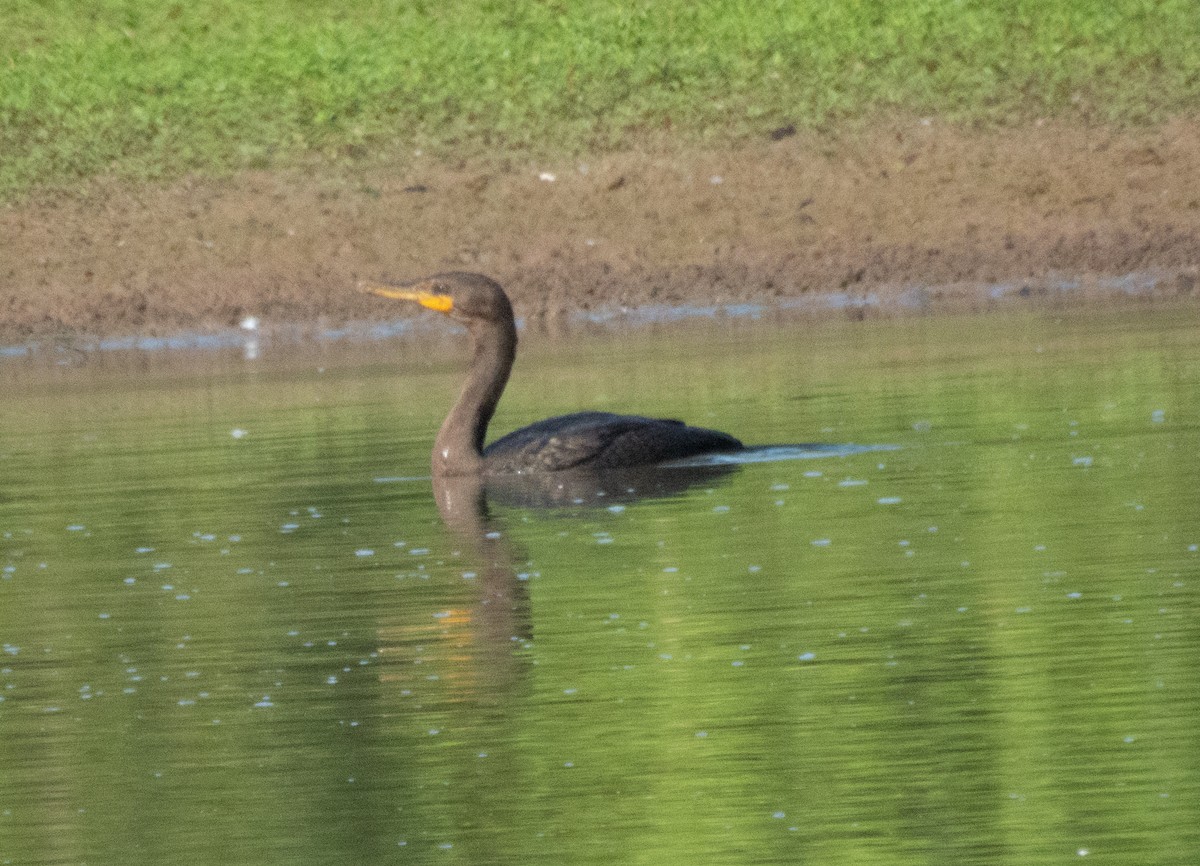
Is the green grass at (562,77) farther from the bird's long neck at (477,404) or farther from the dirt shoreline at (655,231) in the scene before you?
the bird's long neck at (477,404)

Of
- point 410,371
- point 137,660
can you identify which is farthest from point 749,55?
point 137,660

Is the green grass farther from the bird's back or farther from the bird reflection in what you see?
the bird reflection

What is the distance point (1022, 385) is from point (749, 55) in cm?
1403

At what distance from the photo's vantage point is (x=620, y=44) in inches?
1282

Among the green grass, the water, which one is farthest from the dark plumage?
the green grass

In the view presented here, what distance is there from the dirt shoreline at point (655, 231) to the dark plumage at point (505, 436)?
32.4 ft

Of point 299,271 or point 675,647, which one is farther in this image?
point 299,271

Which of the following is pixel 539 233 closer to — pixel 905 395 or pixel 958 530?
pixel 905 395

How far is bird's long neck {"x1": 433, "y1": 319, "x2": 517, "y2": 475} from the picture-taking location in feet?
53.7

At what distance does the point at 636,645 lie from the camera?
405 inches

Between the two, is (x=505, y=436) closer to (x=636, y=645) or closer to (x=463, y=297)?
(x=463, y=297)

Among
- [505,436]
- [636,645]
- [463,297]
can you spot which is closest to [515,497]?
[505,436]

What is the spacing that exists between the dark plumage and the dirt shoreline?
986cm

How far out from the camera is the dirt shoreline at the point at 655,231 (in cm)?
2795
